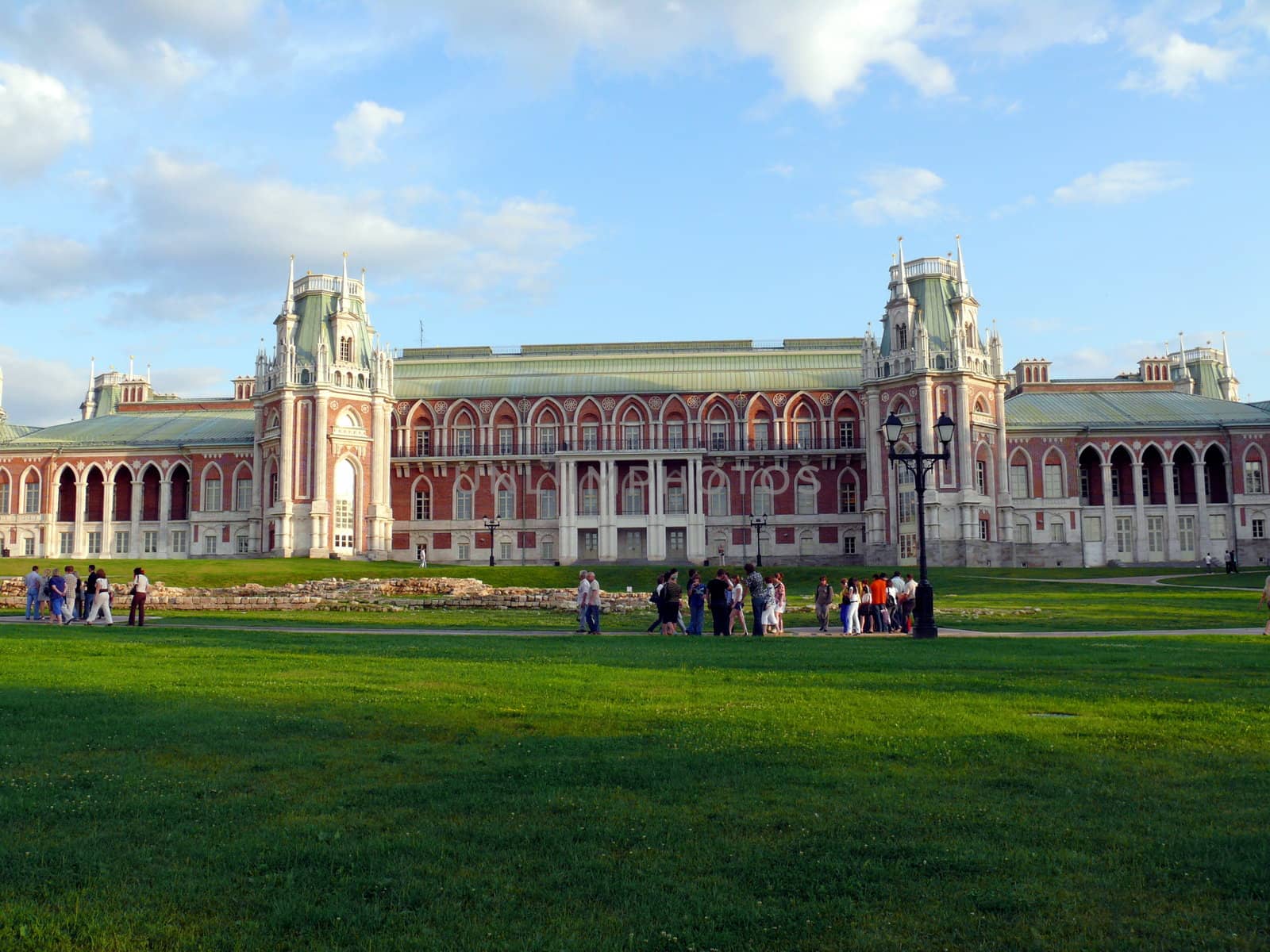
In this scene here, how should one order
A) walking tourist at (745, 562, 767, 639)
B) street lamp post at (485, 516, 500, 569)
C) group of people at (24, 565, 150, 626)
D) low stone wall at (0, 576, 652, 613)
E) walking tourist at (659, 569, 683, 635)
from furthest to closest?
street lamp post at (485, 516, 500, 569), low stone wall at (0, 576, 652, 613), group of people at (24, 565, 150, 626), walking tourist at (659, 569, 683, 635), walking tourist at (745, 562, 767, 639)

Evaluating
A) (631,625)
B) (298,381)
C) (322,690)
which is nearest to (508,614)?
(631,625)

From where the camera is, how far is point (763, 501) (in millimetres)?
80938

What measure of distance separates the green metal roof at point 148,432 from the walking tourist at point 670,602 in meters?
59.4

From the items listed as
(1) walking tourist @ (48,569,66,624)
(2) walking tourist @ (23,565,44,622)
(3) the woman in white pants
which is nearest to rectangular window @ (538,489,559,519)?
(2) walking tourist @ (23,565,44,622)

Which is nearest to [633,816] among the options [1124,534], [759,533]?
[759,533]

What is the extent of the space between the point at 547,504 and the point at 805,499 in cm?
1907

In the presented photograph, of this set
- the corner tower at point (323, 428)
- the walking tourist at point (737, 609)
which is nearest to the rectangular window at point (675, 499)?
the corner tower at point (323, 428)

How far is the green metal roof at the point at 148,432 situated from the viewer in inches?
3273

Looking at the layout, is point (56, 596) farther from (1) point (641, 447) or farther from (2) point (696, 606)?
(1) point (641, 447)

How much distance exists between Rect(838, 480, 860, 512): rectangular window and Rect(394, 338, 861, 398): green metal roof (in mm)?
7326

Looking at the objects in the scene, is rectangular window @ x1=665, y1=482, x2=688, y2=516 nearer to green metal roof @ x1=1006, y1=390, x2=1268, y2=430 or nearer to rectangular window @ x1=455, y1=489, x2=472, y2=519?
rectangular window @ x1=455, y1=489, x2=472, y2=519

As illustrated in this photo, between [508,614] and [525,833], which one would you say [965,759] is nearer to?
[525,833]

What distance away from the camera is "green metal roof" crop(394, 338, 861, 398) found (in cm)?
8288

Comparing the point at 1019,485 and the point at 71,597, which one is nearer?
the point at 71,597
